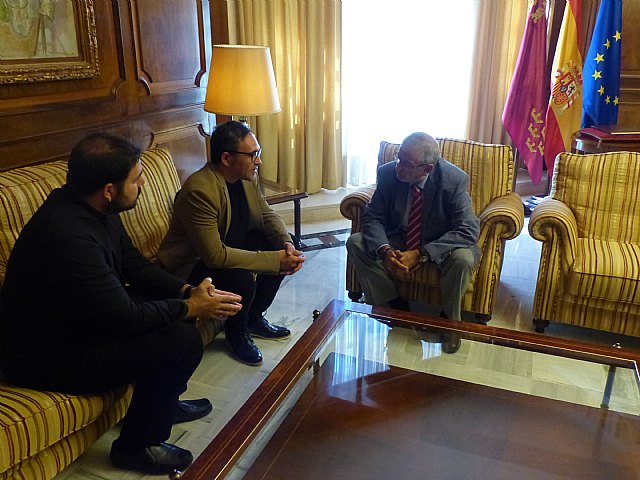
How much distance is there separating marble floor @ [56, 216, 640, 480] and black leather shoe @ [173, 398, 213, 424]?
0.08 ft

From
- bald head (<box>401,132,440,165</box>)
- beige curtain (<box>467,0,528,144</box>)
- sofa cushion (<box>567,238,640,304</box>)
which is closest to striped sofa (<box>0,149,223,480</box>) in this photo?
bald head (<box>401,132,440,165</box>)

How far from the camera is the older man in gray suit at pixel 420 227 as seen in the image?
2303 millimetres

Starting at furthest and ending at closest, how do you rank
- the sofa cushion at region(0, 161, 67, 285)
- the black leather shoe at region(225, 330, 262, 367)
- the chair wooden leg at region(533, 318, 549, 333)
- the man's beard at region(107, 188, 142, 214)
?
the chair wooden leg at region(533, 318, 549, 333)
the black leather shoe at region(225, 330, 262, 367)
the sofa cushion at region(0, 161, 67, 285)
the man's beard at region(107, 188, 142, 214)

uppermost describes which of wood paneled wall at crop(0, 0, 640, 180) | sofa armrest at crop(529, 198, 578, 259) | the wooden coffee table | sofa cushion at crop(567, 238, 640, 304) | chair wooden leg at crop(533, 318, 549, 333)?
wood paneled wall at crop(0, 0, 640, 180)

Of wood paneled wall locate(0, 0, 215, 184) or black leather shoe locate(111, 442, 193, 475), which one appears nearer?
black leather shoe locate(111, 442, 193, 475)

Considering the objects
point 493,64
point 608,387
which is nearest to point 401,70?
point 493,64

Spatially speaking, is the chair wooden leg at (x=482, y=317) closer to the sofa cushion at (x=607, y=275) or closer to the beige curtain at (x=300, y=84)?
the sofa cushion at (x=607, y=275)

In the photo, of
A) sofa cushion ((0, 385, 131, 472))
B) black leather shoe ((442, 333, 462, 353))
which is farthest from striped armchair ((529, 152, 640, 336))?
sofa cushion ((0, 385, 131, 472))

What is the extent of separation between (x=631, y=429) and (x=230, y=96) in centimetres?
218

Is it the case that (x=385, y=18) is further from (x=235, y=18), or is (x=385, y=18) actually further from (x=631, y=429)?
(x=631, y=429)

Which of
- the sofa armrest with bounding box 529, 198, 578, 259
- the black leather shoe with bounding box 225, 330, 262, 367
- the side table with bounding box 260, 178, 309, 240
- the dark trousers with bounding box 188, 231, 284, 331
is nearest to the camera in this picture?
the dark trousers with bounding box 188, 231, 284, 331

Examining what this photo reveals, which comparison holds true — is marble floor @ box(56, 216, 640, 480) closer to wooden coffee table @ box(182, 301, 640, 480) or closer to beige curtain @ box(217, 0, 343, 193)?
wooden coffee table @ box(182, 301, 640, 480)

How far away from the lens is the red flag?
12.0 ft

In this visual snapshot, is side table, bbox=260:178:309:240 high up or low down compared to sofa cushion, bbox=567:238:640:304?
up
